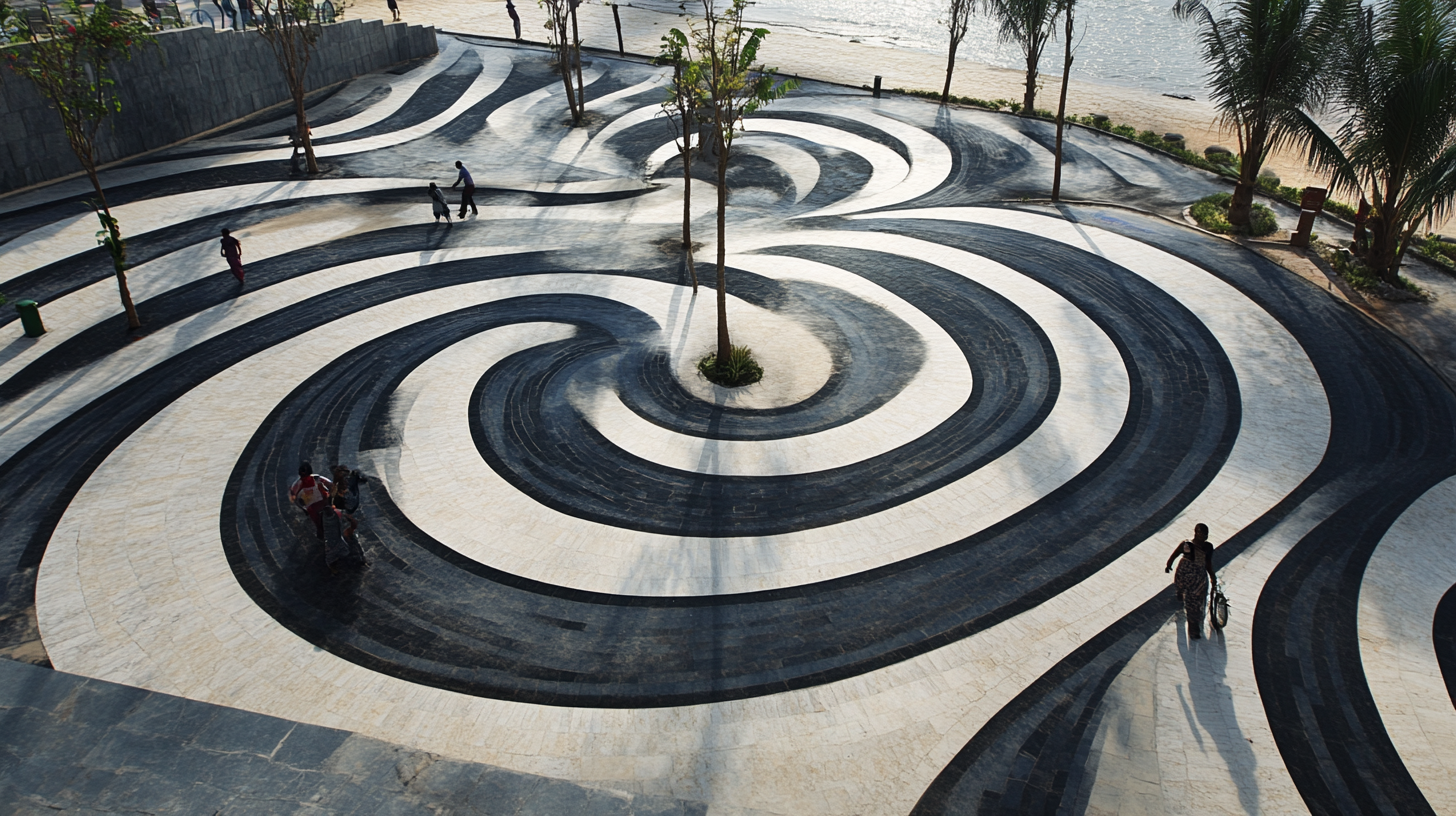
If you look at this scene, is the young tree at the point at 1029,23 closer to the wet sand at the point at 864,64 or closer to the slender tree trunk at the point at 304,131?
the wet sand at the point at 864,64

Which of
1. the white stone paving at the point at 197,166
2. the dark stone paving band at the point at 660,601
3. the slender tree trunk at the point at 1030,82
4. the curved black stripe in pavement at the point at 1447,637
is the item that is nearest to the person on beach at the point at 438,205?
the white stone paving at the point at 197,166

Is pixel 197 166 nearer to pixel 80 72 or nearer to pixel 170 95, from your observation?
pixel 170 95

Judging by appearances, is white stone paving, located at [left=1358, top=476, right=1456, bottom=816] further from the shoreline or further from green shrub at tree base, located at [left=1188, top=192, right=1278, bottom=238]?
the shoreline

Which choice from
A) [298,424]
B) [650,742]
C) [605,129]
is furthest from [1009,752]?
[605,129]

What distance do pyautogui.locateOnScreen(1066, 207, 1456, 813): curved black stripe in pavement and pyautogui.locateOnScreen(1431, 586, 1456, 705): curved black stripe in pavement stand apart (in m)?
0.91

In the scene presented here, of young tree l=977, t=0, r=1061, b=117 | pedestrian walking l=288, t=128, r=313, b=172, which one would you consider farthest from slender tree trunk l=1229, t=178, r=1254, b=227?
pedestrian walking l=288, t=128, r=313, b=172

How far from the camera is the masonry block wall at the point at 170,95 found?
24.0 m

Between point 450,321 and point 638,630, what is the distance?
10.8 metres

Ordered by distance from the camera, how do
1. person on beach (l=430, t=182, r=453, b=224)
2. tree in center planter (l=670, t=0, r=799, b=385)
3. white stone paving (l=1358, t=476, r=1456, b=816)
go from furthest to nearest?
person on beach (l=430, t=182, r=453, b=224) < tree in center planter (l=670, t=0, r=799, b=385) < white stone paving (l=1358, t=476, r=1456, b=816)

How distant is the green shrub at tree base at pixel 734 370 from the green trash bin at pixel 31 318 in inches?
545

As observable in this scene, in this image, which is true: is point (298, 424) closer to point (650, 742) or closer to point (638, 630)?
point (638, 630)

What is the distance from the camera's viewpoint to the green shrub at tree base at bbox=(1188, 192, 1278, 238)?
930 inches

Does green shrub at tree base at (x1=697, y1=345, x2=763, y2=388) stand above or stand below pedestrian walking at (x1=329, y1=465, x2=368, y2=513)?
below

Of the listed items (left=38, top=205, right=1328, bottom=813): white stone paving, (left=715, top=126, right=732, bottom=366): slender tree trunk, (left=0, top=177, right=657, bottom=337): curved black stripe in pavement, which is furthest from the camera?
(left=0, top=177, right=657, bottom=337): curved black stripe in pavement
